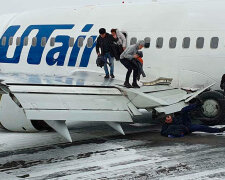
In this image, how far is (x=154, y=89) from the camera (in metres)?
15.8

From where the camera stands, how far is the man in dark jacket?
17031mm

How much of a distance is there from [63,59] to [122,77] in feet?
8.67

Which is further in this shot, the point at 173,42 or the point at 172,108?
the point at 173,42

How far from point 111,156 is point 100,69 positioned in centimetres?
654

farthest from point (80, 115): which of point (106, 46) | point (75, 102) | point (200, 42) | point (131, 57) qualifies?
point (200, 42)

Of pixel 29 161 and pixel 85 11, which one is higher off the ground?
pixel 85 11

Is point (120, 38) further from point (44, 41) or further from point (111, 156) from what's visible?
point (111, 156)

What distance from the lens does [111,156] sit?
12320mm

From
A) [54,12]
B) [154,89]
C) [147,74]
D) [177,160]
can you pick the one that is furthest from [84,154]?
[54,12]

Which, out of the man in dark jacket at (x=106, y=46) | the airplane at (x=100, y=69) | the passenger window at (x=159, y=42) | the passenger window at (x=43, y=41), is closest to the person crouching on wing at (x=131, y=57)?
the airplane at (x=100, y=69)

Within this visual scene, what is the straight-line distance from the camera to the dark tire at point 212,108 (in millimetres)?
15930

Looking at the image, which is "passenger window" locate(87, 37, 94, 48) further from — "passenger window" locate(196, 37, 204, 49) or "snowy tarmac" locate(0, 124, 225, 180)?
"passenger window" locate(196, 37, 204, 49)

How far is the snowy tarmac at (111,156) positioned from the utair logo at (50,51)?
3798 millimetres

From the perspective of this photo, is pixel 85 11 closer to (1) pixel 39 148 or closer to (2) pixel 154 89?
(2) pixel 154 89
